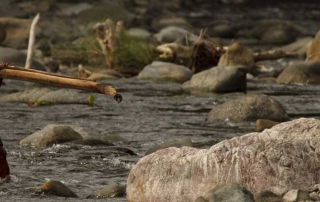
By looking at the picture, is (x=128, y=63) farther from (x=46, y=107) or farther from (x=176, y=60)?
(x=46, y=107)

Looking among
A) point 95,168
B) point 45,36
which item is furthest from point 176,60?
point 95,168

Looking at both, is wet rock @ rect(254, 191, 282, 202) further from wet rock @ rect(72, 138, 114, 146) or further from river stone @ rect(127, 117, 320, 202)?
wet rock @ rect(72, 138, 114, 146)

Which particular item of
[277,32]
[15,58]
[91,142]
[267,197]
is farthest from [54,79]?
[277,32]

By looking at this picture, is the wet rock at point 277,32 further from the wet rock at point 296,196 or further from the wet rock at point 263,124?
the wet rock at point 296,196

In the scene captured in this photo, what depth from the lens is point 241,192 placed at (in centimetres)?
784

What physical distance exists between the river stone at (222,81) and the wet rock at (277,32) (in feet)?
33.6

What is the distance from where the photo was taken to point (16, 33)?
25766mm

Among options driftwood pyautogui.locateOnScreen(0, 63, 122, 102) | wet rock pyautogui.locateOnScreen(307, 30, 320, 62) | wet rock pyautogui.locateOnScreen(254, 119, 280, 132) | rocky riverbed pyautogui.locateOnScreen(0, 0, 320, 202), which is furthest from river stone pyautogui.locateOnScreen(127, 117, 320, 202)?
wet rock pyautogui.locateOnScreen(307, 30, 320, 62)

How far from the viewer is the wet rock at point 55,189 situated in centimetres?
943

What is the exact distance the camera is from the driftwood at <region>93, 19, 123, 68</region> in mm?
21266

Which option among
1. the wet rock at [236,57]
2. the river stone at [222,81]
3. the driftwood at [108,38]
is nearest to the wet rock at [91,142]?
the river stone at [222,81]

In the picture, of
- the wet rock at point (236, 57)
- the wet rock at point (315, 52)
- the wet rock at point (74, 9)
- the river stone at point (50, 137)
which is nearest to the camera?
the river stone at point (50, 137)

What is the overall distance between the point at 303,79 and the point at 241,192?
40.6 ft

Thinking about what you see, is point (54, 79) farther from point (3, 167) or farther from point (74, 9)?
point (74, 9)
